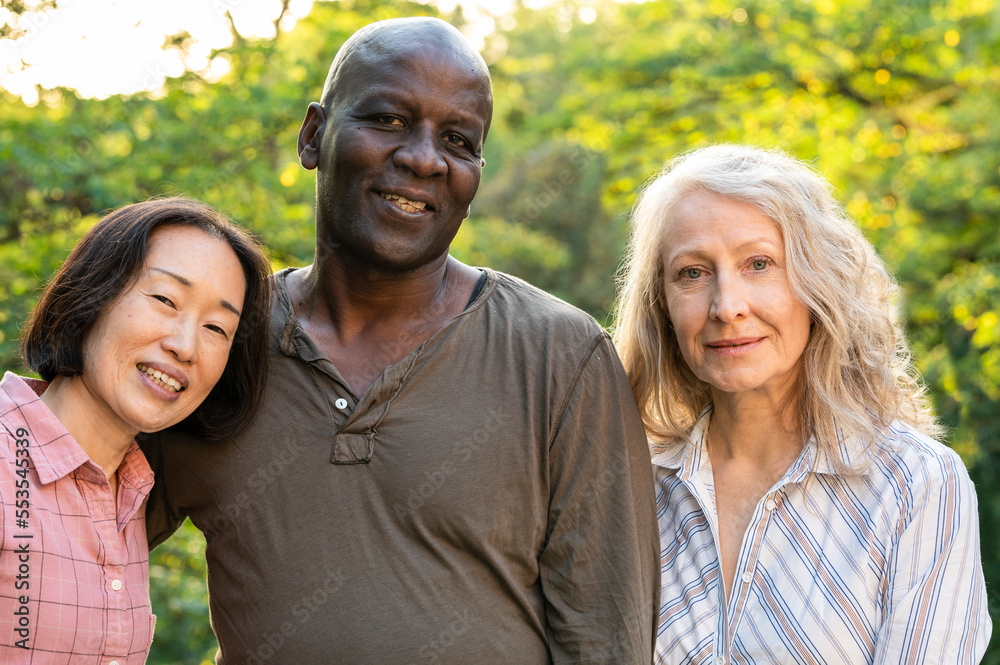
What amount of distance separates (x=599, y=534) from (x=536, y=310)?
0.55 m

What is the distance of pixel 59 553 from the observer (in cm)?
186

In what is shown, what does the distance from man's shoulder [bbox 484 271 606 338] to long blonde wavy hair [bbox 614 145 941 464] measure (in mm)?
390

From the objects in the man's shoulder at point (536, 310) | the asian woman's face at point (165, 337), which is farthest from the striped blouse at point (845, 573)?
the asian woman's face at point (165, 337)

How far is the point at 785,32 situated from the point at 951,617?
7864 mm

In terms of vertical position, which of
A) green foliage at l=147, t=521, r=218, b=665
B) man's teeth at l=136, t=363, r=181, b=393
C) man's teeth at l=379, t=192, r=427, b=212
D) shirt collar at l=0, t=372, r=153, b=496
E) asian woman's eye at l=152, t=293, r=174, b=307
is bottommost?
green foliage at l=147, t=521, r=218, b=665

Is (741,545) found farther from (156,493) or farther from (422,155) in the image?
(156,493)

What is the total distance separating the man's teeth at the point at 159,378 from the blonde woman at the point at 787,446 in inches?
48.8

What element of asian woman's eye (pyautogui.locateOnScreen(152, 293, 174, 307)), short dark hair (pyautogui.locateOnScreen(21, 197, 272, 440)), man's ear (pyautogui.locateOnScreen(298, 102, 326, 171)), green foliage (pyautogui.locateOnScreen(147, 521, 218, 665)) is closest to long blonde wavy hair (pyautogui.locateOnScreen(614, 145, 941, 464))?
man's ear (pyautogui.locateOnScreen(298, 102, 326, 171))

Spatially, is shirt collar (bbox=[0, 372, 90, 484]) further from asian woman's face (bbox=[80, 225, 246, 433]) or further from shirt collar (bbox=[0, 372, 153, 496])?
asian woman's face (bbox=[80, 225, 246, 433])

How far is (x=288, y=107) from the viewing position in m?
5.44

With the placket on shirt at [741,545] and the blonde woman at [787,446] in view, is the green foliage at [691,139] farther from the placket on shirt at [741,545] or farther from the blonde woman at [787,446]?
the placket on shirt at [741,545]

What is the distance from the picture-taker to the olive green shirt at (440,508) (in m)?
2.01

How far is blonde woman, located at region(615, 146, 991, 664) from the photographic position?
210 centimetres

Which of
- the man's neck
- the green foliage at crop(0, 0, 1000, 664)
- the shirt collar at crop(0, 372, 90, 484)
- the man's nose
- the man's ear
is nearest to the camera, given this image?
the shirt collar at crop(0, 372, 90, 484)
